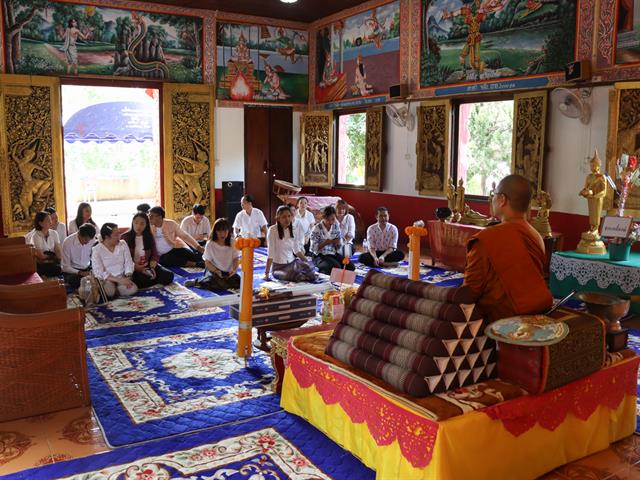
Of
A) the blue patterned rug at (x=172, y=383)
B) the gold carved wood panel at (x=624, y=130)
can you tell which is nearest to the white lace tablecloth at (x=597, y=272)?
the gold carved wood panel at (x=624, y=130)

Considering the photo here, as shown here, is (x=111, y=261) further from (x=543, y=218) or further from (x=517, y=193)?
(x=543, y=218)

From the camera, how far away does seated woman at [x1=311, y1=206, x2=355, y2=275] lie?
29.5 ft

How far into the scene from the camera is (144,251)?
26.3ft

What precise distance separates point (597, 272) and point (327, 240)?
3.72 m

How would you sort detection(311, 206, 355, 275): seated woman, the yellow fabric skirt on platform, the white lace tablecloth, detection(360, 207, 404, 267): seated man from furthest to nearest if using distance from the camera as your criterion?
detection(360, 207, 404, 267): seated man, detection(311, 206, 355, 275): seated woman, the white lace tablecloth, the yellow fabric skirt on platform

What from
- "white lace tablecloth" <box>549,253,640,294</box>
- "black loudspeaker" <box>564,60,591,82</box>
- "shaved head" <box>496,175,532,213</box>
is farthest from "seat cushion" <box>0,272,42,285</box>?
"black loudspeaker" <box>564,60,591,82</box>

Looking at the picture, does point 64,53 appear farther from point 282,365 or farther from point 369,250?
point 282,365

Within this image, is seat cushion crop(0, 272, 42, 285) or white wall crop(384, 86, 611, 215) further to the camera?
white wall crop(384, 86, 611, 215)

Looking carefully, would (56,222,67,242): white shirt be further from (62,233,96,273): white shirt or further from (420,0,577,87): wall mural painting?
(420,0,577,87): wall mural painting

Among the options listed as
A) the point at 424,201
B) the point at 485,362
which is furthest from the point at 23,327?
the point at 424,201

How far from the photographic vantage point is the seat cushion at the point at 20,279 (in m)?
5.55

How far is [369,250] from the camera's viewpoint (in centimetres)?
939

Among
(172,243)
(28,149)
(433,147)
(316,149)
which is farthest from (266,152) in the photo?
(28,149)

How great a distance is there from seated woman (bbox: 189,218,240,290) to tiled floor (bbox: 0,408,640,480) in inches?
147
